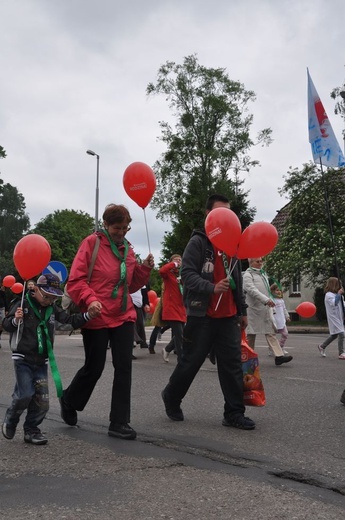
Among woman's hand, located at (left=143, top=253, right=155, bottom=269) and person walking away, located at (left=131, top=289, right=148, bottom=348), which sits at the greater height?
woman's hand, located at (left=143, top=253, right=155, bottom=269)

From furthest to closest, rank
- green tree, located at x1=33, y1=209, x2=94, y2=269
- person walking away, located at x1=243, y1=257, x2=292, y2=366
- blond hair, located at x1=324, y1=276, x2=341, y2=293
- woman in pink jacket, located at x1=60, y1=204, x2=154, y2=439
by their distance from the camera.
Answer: green tree, located at x1=33, y1=209, x2=94, y2=269
blond hair, located at x1=324, y1=276, x2=341, y2=293
person walking away, located at x1=243, y1=257, x2=292, y2=366
woman in pink jacket, located at x1=60, y1=204, x2=154, y2=439

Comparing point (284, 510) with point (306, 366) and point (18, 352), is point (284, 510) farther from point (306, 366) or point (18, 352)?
point (306, 366)

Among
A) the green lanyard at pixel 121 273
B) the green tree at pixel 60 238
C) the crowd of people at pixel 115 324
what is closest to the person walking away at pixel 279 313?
the crowd of people at pixel 115 324

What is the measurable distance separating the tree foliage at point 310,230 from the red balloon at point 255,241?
89.4 feet

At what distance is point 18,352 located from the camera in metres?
5.51

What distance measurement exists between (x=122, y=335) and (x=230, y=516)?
2364mm

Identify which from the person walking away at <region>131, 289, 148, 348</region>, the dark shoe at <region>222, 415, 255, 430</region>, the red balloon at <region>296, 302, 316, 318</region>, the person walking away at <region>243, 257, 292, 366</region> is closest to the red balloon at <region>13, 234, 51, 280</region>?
the dark shoe at <region>222, 415, 255, 430</region>

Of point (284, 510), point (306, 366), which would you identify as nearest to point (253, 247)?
point (284, 510)

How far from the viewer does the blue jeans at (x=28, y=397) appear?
17.9 feet

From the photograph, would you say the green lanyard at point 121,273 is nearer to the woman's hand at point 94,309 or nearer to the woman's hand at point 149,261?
the woman's hand at point 149,261

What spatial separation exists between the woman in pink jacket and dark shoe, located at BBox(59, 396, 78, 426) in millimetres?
101

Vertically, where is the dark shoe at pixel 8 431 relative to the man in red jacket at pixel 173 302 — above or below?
below

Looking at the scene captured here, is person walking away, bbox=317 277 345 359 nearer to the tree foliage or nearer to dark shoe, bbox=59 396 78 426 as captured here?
dark shoe, bbox=59 396 78 426

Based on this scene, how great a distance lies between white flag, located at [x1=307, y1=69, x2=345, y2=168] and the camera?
9.86m
